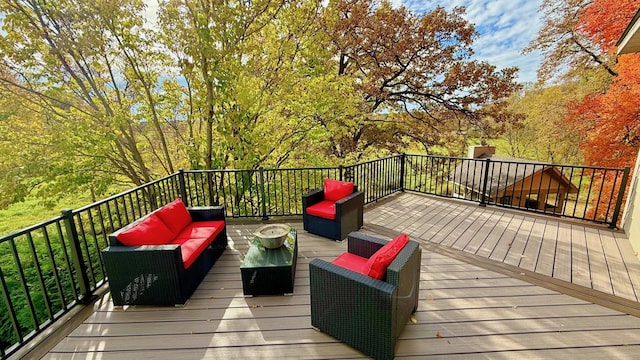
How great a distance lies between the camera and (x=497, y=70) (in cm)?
802

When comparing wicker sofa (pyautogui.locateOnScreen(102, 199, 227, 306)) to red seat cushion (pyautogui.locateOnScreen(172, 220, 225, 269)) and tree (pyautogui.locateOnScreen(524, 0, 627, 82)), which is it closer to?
red seat cushion (pyautogui.locateOnScreen(172, 220, 225, 269))

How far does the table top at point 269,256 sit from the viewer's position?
2572 millimetres

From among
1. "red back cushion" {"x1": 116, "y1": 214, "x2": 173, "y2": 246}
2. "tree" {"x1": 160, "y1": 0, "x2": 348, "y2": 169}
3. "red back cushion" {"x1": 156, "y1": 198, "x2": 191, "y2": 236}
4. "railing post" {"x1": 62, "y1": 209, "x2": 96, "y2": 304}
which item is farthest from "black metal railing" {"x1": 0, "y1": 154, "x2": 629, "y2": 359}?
"tree" {"x1": 160, "y1": 0, "x2": 348, "y2": 169}

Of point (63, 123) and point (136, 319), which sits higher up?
point (63, 123)

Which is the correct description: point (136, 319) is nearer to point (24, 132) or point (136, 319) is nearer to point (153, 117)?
point (153, 117)

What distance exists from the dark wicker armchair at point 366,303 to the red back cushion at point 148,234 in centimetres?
174

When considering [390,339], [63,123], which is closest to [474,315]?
[390,339]

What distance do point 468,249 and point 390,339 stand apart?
221 cm

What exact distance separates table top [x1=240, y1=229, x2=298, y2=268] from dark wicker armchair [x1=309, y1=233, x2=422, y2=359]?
67 centimetres

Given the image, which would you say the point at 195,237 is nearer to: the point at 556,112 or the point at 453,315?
the point at 453,315

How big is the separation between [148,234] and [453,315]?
2995 mm

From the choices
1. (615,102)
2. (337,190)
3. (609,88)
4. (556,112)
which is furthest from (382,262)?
(556,112)

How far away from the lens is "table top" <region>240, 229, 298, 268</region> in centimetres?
257

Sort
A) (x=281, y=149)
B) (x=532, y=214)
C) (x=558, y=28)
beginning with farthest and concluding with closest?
(x=558, y=28) → (x=281, y=149) → (x=532, y=214)
